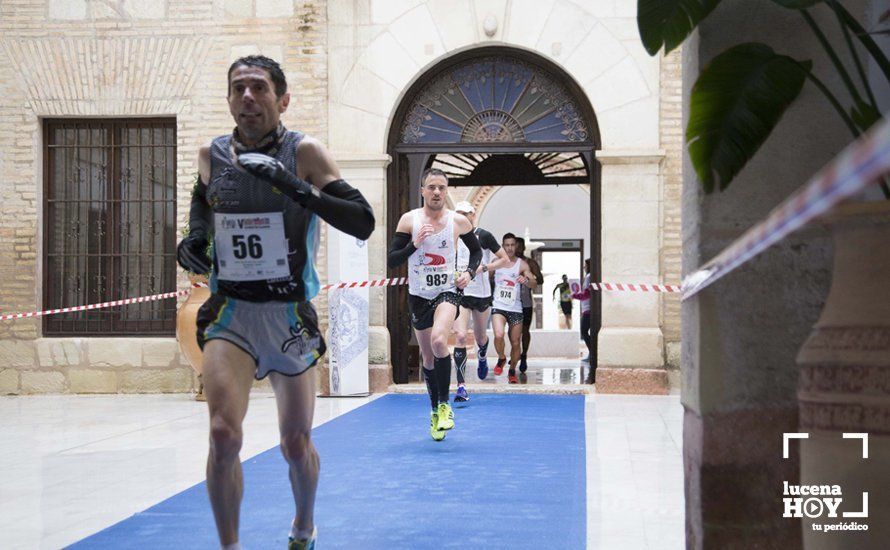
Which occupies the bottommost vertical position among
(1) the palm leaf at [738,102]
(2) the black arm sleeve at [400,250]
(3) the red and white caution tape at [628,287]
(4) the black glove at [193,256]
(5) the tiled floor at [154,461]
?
(5) the tiled floor at [154,461]

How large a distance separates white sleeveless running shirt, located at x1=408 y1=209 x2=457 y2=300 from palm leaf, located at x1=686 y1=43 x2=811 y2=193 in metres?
4.90

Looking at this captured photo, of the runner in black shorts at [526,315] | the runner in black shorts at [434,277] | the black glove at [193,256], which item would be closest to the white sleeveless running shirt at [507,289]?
the runner in black shorts at [526,315]

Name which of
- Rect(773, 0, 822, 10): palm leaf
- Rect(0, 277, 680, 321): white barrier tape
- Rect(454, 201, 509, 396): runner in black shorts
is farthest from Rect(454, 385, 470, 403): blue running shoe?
Rect(773, 0, 822, 10): palm leaf

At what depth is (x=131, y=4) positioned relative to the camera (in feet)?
41.2

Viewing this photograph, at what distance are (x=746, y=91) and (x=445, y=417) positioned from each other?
4.92m

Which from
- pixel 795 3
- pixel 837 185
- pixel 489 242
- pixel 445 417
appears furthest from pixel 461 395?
pixel 837 185

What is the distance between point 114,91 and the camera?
12555 millimetres

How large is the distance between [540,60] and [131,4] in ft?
16.1

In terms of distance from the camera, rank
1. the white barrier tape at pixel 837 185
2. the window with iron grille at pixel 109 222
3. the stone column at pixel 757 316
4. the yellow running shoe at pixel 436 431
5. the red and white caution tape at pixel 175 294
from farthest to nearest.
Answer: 1. the window with iron grille at pixel 109 222
2. the red and white caution tape at pixel 175 294
3. the yellow running shoe at pixel 436 431
4. the stone column at pixel 757 316
5. the white barrier tape at pixel 837 185

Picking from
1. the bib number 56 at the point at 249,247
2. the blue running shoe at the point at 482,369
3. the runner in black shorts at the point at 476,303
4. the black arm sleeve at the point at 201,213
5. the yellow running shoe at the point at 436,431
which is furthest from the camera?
the blue running shoe at the point at 482,369

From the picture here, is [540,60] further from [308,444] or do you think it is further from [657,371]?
[308,444]

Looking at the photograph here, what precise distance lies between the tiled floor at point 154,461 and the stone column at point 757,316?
1.00 m

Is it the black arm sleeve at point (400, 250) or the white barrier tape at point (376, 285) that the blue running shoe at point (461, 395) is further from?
the black arm sleeve at point (400, 250)

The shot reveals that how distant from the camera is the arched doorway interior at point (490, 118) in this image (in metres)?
12.6
